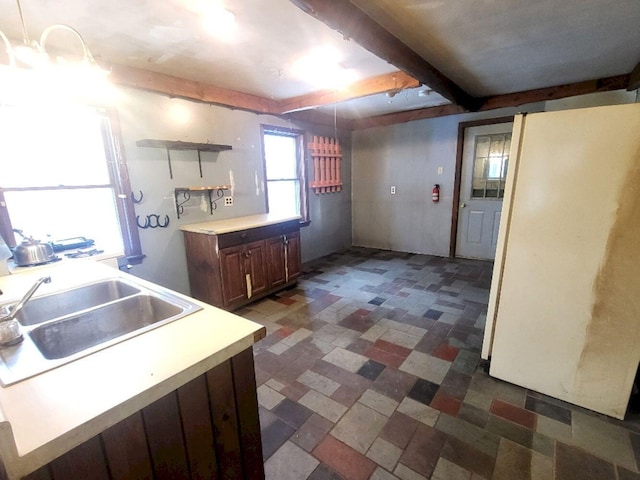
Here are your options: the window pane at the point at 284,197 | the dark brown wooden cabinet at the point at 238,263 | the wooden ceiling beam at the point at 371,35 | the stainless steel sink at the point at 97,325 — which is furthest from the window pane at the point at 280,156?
the stainless steel sink at the point at 97,325

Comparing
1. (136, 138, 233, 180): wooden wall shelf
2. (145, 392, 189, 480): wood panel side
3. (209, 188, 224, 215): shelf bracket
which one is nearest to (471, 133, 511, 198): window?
(136, 138, 233, 180): wooden wall shelf

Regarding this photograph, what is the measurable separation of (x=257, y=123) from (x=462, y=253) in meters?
3.71

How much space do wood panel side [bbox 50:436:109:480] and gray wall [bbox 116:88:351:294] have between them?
96.0 inches

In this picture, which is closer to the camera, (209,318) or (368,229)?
(209,318)

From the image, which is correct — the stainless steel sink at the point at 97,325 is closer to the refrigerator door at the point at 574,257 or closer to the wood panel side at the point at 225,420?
the wood panel side at the point at 225,420

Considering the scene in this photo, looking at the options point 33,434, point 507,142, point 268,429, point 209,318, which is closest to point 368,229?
point 507,142

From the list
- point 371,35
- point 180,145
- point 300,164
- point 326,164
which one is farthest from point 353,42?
point 326,164

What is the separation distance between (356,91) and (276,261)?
6.80ft

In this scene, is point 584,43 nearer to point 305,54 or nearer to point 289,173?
point 305,54

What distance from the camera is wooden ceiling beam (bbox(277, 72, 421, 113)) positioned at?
2891mm

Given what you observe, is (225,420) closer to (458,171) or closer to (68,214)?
(68,214)

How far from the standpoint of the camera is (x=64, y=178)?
2387 mm

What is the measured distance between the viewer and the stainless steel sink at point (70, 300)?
133cm

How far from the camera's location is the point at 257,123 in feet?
12.3
